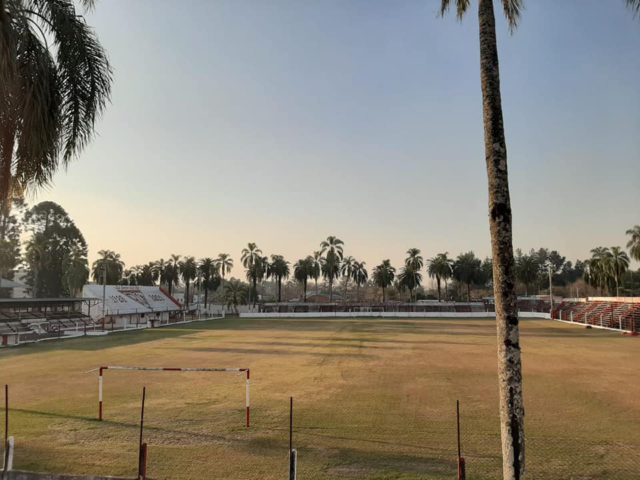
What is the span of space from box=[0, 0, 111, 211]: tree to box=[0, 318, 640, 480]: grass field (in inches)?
264

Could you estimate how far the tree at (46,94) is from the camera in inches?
360

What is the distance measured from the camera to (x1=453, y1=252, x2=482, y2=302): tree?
117 metres

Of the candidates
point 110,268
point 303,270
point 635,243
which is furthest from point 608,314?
point 110,268

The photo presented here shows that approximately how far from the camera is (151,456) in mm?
10844

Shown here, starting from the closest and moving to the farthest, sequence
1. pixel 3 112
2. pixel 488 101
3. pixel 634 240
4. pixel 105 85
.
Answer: pixel 488 101, pixel 3 112, pixel 105 85, pixel 634 240

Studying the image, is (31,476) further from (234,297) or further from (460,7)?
(234,297)

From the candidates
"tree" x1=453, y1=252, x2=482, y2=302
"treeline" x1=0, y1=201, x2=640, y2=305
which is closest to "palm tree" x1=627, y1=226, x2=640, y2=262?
"treeline" x1=0, y1=201, x2=640, y2=305

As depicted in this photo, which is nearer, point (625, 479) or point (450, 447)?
point (625, 479)

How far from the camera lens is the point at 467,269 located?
11706 cm

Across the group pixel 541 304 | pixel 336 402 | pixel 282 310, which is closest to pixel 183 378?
pixel 336 402

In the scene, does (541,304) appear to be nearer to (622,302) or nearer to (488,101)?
(622,302)

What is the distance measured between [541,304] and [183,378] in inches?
3219

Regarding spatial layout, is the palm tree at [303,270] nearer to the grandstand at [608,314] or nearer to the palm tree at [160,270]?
the palm tree at [160,270]

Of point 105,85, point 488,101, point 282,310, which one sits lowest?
point 282,310
